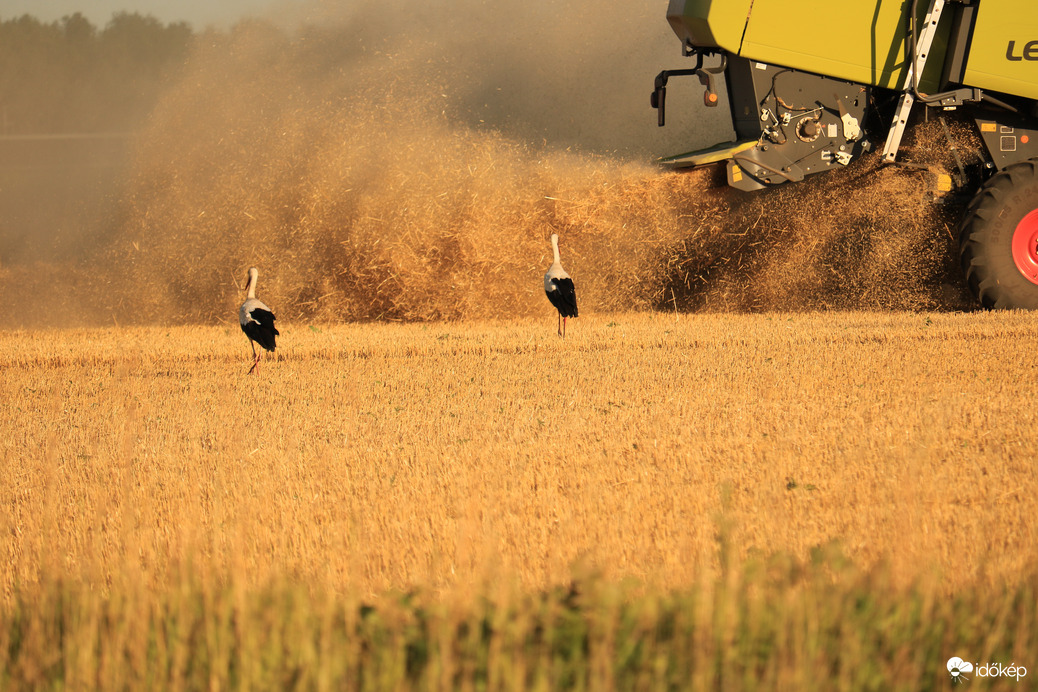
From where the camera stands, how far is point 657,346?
9266 mm

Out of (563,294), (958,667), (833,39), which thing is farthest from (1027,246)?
(958,667)

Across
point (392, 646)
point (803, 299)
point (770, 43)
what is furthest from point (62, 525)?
point (803, 299)

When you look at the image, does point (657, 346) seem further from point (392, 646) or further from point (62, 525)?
point (392, 646)

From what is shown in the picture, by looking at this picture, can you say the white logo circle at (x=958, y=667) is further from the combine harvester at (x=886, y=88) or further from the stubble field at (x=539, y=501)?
the combine harvester at (x=886, y=88)

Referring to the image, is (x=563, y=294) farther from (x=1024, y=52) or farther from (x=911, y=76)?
(x=1024, y=52)

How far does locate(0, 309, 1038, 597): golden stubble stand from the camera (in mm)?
3768

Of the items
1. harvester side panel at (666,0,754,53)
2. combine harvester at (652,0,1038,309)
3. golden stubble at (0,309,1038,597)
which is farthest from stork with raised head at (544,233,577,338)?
harvester side panel at (666,0,754,53)

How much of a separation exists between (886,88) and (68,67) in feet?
151

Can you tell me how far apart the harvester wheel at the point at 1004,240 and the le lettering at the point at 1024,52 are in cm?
96

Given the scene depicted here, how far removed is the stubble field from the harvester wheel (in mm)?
398

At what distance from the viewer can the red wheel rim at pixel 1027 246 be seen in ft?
29.8

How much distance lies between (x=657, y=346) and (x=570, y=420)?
319 cm

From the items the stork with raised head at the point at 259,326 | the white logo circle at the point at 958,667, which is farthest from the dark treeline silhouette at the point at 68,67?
the white logo circle at the point at 958,667
